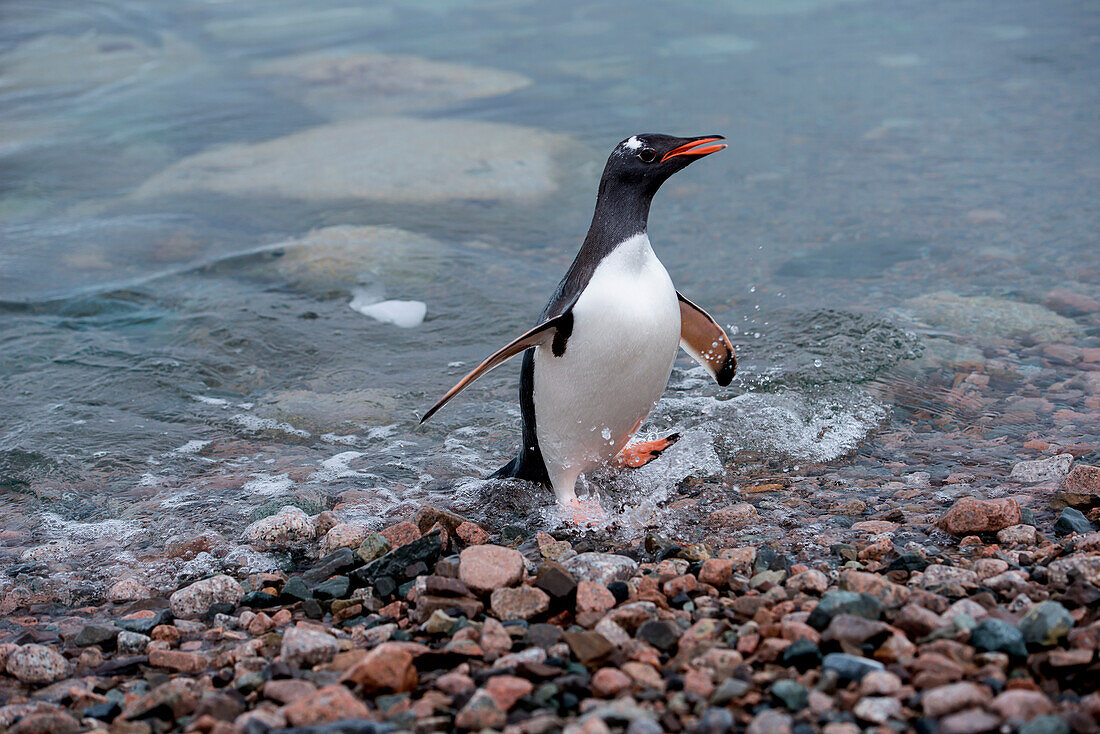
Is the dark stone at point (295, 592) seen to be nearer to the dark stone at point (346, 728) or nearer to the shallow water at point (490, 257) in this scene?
the shallow water at point (490, 257)

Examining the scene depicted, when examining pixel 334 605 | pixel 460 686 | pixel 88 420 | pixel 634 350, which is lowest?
pixel 88 420

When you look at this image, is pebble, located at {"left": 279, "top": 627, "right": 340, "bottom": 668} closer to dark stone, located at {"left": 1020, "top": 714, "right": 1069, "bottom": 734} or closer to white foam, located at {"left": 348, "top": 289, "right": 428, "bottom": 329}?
dark stone, located at {"left": 1020, "top": 714, "right": 1069, "bottom": 734}

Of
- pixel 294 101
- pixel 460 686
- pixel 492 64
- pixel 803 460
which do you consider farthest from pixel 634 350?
pixel 492 64

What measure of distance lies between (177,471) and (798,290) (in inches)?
160

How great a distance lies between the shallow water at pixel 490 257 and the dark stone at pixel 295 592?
1.67 ft

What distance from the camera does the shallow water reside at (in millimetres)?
4406

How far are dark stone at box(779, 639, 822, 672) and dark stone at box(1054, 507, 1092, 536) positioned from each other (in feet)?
4.35

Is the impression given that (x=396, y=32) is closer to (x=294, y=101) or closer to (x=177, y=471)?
(x=294, y=101)

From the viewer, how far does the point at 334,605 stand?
3080mm

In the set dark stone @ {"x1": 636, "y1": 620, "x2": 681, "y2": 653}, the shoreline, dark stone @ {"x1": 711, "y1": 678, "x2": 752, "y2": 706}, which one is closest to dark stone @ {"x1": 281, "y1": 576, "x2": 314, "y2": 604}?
the shoreline

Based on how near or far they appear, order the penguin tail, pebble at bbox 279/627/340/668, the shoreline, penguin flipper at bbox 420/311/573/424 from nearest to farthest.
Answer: the shoreline < pebble at bbox 279/627/340/668 < penguin flipper at bbox 420/311/573/424 < the penguin tail

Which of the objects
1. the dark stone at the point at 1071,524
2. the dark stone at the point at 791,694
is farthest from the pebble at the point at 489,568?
the dark stone at the point at 1071,524

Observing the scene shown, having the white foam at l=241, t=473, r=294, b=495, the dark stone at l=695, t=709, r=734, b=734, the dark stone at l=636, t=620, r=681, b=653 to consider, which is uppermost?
the dark stone at l=695, t=709, r=734, b=734

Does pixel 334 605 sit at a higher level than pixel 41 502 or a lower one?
higher
